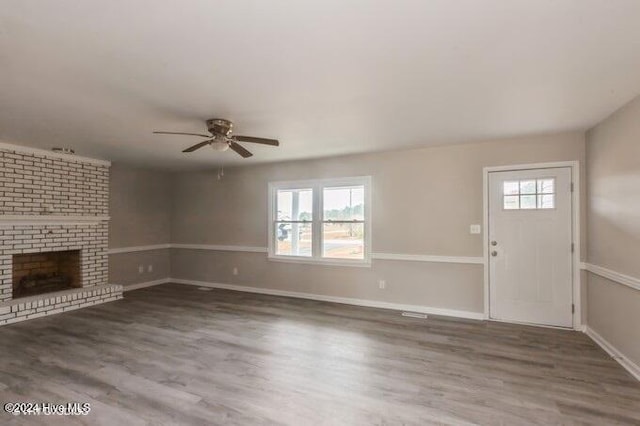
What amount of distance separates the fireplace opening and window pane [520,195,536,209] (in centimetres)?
687

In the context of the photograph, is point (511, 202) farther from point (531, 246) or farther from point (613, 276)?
point (613, 276)

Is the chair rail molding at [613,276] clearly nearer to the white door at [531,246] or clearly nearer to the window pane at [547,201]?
the white door at [531,246]

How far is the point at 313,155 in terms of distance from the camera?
498 centimetres

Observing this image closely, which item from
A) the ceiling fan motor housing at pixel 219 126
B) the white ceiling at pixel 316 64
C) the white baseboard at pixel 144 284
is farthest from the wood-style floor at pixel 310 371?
the white ceiling at pixel 316 64

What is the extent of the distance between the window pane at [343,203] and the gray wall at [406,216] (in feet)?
0.87

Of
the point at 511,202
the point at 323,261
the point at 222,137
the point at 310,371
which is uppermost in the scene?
the point at 222,137

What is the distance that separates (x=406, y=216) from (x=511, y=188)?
140 centimetres

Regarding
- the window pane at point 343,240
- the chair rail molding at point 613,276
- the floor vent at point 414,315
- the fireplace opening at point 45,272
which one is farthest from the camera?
the window pane at point 343,240

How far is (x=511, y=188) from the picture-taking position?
407 centimetres

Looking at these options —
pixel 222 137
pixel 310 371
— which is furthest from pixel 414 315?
pixel 222 137

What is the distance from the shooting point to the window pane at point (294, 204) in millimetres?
5488

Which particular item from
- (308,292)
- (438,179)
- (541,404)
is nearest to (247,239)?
(308,292)

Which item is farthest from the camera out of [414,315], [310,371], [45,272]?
[45,272]

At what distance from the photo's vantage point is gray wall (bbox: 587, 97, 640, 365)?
2703 millimetres
